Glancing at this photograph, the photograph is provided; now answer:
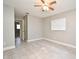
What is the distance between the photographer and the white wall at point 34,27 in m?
5.87

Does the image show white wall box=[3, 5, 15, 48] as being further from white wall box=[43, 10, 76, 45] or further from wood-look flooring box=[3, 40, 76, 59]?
white wall box=[43, 10, 76, 45]

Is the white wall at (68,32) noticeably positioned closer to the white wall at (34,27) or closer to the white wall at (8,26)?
the white wall at (34,27)

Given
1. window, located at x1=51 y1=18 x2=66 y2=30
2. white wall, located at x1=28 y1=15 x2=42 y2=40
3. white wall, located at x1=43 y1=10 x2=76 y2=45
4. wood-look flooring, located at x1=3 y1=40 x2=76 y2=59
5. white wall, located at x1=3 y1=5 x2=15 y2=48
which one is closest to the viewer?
wood-look flooring, located at x1=3 y1=40 x2=76 y2=59

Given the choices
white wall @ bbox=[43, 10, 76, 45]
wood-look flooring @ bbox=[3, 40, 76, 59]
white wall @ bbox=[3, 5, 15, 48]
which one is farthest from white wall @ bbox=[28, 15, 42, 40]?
wood-look flooring @ bbox=[3, 40, 76, 59]

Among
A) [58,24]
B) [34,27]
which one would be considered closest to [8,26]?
[34,27]

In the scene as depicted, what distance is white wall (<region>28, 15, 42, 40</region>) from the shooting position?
5.87 m

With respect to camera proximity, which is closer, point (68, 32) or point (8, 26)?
point (8, 26)

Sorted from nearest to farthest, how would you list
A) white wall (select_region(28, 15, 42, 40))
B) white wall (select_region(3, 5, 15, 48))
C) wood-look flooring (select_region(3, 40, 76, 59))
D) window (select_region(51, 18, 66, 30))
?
wood-look flooring (select_region(3, 40, 76, 59)) → white wall (select_region(3, 5, 15, 48)) → window (select_region(51, 18, 66, 30)) → white wall (select_region(28, 15, 42, 40))

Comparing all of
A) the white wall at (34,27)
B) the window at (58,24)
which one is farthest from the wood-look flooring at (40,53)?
the white wall at (34,27)

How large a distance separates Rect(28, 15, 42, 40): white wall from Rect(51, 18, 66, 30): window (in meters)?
1.55

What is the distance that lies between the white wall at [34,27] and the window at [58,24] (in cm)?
155

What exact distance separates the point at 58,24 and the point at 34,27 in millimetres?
2296

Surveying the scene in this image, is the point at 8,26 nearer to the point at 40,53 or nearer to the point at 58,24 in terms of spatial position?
the point at 40,53

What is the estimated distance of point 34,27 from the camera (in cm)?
628
